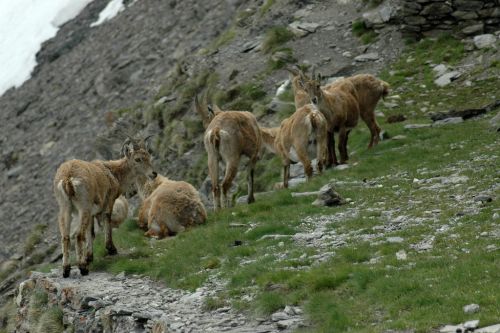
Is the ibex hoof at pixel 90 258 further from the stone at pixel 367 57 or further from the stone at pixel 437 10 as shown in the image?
the stone at pixel 437 10

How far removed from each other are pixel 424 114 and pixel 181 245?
1057cm

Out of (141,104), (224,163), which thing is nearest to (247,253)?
(224,163)

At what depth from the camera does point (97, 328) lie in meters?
12.3

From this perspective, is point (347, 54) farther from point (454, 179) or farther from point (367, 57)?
point (454, 179)

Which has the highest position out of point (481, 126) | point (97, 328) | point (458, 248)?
point (97, 328)

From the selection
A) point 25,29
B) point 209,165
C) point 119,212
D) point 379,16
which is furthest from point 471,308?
point 25,29

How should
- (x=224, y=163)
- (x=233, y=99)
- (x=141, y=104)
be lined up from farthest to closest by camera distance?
(x=141, y=104)
(x=233, y=99)
(x=224, y=163)

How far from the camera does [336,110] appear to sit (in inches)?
800

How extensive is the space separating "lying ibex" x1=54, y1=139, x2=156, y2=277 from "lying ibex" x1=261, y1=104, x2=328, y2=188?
391cm

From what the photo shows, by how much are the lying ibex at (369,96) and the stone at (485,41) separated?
6340mm

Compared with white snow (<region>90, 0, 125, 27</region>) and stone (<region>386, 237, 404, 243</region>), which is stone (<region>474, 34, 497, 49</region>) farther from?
white snow (<region>90, 0, 125, 27</region>)

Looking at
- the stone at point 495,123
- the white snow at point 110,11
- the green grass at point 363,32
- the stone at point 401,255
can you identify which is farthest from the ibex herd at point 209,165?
the white snow at point 110,11

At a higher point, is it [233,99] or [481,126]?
[233,99]

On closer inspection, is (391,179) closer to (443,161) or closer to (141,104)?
(443,161)
